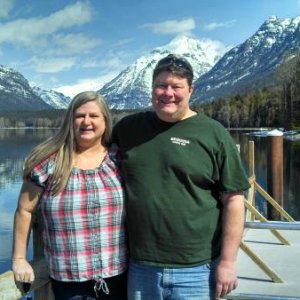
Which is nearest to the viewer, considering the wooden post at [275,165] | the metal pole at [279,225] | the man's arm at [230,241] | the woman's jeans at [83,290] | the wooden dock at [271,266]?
the man's arm at [230,241]

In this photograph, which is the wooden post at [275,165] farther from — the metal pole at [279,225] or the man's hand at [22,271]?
the man's hand at [22,271]

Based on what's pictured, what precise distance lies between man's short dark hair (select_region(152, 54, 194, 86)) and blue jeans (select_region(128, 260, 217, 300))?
1205 mm

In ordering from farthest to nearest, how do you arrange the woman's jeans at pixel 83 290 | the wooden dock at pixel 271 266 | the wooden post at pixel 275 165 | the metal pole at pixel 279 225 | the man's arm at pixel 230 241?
the wooden post at pixel 275 165
the wooden dock at pixel 271 266
the metal pole at pixel 279 225
the woman's jeans at pixel 83 290
the man's arm at pixel 230 241

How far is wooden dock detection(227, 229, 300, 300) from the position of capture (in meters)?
6.32

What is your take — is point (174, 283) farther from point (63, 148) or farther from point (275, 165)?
point (275, 165)

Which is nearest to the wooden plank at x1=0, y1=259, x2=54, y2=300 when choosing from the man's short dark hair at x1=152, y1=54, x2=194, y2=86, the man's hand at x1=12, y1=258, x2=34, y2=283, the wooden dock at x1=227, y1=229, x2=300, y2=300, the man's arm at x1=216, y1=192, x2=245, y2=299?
the man's hand at x1=12, y1=258, x2=34, y2=283

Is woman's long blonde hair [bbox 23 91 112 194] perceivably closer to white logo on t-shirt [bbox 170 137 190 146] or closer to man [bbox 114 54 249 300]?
man [bbox 114 54 249 300]

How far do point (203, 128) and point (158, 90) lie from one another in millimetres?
376

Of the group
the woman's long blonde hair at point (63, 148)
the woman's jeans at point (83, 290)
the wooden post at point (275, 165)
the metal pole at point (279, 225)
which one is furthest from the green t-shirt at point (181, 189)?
the wooden post at point (275, 165)

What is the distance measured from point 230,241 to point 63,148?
1219 millimetres

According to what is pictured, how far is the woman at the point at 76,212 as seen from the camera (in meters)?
3.22

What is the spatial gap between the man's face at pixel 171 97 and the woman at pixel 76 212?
0.43 metres

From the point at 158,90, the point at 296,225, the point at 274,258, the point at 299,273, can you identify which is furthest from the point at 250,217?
the point at 158,90

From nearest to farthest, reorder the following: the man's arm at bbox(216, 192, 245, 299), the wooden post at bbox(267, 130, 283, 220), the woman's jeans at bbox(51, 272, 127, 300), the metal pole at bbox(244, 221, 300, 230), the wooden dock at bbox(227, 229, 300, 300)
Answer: the man's arm at bbox(216, 192, 245, 299)
the woman's jeans at bbox(51, 272, 127, 300)
the metal pole at bbox(244, 221, 300, 230)
the wooden dock at bbox(227, 229, 300, 300)
the wooden post at bbox(267, 130, 283, 220)
